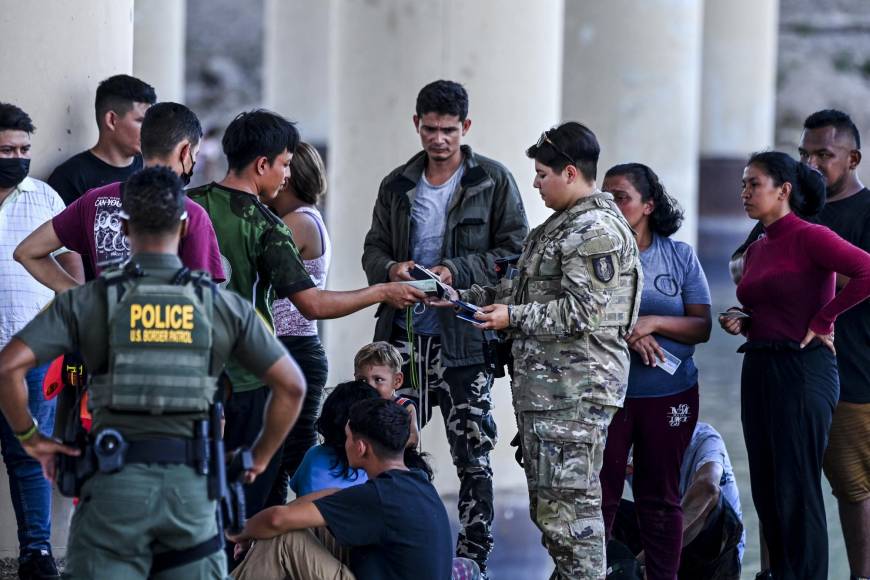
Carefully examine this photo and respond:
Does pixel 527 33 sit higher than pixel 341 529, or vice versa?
pixel 527 33

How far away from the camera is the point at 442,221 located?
19.2 ft

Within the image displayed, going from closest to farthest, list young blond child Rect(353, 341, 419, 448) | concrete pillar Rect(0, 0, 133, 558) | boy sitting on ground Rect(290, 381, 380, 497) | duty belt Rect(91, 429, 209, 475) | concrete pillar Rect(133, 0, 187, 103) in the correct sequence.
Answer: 1. duty belt Rect(91, 429, 209, 475)
2. boy sitting on ground Rect(290, 381, 380, 497)
3. young blond child Rect(353, 341, 419, 448)
4. concrete pillar Rect(0, 0, 133, 558)
5. concrete pillar Rect(133, 0, 187, 103)

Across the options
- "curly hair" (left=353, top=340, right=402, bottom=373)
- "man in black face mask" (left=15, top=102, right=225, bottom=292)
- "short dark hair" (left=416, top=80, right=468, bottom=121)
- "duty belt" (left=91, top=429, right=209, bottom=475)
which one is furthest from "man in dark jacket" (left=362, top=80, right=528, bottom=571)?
"duty belt" (left=91, top=429, right=209, bottom=475)

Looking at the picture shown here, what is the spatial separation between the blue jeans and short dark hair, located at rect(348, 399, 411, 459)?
60.5 inches

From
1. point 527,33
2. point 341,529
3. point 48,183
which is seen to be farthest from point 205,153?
point 341,529

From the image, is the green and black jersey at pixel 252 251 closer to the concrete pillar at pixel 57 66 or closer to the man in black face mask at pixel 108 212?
the man in black face mask at pixel 108 212

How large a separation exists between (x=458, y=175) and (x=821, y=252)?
159cm

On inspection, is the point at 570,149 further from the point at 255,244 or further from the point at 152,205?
the point at 152,205

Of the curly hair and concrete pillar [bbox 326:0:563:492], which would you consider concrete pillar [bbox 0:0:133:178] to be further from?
concrete pillar [bbox 326:0:563:492]

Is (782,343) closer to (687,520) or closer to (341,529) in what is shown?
(687,520)

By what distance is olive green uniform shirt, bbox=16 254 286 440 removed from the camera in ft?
11.6

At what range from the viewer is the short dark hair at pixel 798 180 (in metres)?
5.39

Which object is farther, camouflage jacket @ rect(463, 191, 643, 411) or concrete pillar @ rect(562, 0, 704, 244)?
concrete pillar @ rect(562, 0, 704, 244)

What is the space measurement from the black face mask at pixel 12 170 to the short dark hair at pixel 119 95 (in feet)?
1.57
